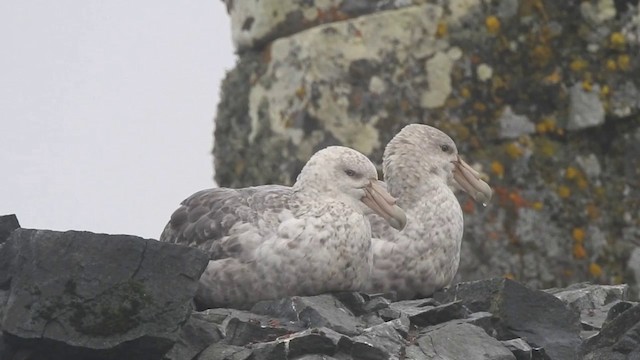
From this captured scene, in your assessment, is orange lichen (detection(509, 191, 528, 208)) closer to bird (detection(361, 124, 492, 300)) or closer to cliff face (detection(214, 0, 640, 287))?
cliff face (detection(214, 0, 640, 287))

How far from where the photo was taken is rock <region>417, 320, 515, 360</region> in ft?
30.9

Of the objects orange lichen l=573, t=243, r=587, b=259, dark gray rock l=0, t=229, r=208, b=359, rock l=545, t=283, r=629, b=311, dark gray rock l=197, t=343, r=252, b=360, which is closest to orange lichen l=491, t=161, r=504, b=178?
orange lichen l=573, t=243, r=587, b=259

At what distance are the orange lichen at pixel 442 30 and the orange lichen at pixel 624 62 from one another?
114 centimetres

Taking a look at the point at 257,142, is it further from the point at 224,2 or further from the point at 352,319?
the point at 352,319

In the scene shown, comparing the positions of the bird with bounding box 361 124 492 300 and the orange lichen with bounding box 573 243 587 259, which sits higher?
the bird with bounding box 361 124 492 300

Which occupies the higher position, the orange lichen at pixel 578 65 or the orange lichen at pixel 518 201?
the orange lichen at pixel 578 65

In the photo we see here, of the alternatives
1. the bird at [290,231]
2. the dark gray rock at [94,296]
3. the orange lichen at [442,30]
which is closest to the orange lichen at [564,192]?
the orange lichen at [442,30]

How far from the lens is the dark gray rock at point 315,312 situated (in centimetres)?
943

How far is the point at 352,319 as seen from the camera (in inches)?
379

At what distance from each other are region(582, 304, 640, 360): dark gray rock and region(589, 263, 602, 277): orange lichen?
3.56 meters

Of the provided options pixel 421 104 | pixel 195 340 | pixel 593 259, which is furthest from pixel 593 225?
pixel 195 340

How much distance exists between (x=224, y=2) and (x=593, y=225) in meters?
3.37

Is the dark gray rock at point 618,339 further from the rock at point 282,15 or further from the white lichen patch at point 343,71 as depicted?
the rock at point 282,15

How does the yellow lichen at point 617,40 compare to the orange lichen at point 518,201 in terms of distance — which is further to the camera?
the yellow lichen at point 617,40
